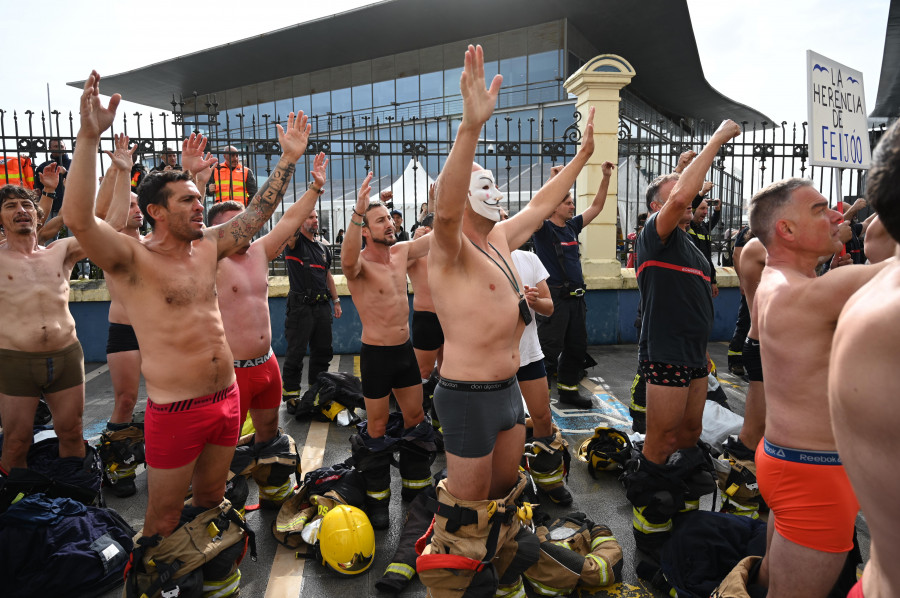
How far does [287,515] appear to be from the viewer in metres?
3.97

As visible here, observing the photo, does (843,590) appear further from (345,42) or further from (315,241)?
(345,42)

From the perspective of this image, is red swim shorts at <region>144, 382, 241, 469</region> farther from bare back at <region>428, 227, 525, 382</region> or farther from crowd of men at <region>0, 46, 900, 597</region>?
bare back at <region>428, 227, 525, 382</region>

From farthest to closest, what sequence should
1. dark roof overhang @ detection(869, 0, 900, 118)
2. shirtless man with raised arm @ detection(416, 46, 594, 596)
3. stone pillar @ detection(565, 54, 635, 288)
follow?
dark roof overhang @ detection(869, 0, 900, 118) < stone pillar @ detection(565, 54, 635, 288) < shirtless man with raised arm @ detection(416, 46, 594, 596)

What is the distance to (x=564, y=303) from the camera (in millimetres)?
6645

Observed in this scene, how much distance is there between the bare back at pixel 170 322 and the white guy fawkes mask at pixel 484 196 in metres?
1.60

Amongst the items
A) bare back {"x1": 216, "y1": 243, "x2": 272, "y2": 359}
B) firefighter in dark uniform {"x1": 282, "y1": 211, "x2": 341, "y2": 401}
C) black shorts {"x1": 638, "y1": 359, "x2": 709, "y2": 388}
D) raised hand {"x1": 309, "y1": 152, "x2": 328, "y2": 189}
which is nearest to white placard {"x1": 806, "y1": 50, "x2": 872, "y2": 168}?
Answer: black shorts {"x1": 638, "y1": 359, "x2": 709, "y2": 388}

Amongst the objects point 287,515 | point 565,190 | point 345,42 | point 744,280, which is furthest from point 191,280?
point 345,42

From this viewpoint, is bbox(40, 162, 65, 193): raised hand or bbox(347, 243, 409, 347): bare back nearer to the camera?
bbox(347, 243, 409, 347): bare back

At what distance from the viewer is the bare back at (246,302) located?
416 centimetres

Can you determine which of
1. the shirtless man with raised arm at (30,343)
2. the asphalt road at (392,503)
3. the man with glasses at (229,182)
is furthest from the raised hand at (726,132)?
the man with glasses at (229,182)

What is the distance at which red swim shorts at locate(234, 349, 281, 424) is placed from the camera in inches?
161

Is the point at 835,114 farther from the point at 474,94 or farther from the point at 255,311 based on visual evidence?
the point at 255,311

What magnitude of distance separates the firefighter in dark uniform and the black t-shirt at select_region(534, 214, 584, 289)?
263 centimetres

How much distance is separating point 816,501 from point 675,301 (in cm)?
169
